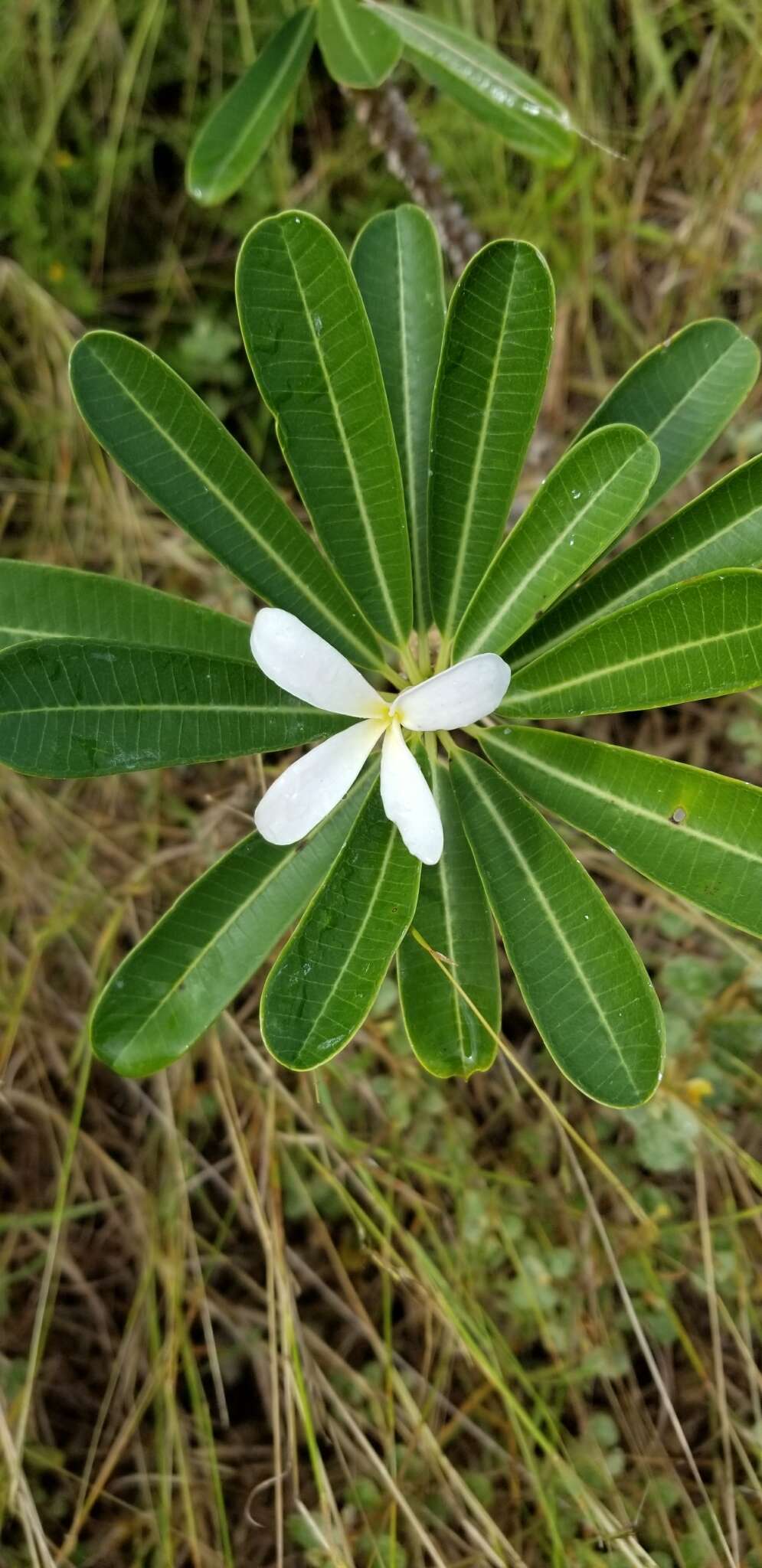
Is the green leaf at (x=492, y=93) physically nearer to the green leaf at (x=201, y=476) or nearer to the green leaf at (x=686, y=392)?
the green leaf at (x=686, y=392)

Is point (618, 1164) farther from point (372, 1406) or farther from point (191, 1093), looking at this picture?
point (191, 1093)

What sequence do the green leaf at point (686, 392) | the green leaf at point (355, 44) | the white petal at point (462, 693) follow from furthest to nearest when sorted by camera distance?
the green leaf at point (355, 44), the green leaf at point (686, 392), the white petal at point (462, 693)

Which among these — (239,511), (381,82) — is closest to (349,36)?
(381,82)

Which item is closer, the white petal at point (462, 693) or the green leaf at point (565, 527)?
the white petal at point (462, 693)

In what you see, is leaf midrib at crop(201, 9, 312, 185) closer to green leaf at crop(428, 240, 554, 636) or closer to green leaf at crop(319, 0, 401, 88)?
green leaf at crop(319, 0, 401, 88)

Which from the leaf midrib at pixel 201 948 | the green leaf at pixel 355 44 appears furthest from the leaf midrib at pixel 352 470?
the green leaf at pixel 355 44

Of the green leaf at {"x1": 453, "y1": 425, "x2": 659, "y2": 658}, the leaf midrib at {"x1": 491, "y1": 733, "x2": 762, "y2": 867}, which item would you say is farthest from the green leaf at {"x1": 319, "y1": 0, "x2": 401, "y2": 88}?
the leaf midrib at {"x1": 491, "y1": 733, "x2": 762, "y2": 867}
